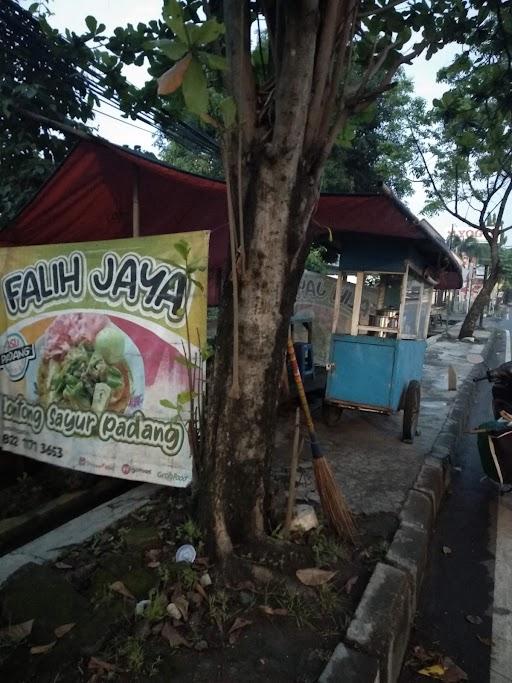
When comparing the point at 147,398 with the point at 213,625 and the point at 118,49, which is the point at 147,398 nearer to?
the point at 213,625

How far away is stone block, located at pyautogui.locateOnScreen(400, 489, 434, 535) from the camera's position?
320 centimetres

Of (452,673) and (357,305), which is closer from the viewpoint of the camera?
(452,673)

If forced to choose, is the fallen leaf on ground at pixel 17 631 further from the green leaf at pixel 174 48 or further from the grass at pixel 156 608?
the green leaf at pixel 174 48

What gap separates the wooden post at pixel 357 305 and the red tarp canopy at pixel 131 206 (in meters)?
0.72

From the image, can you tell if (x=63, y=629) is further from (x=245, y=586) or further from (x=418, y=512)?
(x=418, y=512)

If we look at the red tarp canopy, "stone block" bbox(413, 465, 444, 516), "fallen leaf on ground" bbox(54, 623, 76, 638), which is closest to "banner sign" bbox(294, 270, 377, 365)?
the red tarp canopy

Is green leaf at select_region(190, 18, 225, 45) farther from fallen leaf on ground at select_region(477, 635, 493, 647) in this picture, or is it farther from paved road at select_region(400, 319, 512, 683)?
fallen leaf on ground at select_region(477, 635, 493, 647)

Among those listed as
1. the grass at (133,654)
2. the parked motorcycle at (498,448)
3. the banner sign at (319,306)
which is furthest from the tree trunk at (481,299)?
the grass at (133,654)

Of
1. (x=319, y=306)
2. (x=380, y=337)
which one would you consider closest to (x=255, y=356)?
(x=380, y=337)

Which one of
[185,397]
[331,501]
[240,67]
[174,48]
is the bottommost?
[331,501]

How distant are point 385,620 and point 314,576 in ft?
1.38

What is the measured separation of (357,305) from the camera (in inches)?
198

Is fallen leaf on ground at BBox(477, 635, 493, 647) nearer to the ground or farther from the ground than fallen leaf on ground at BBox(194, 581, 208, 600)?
nearer to the ground

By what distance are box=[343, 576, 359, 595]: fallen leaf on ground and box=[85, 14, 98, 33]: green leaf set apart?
4.74 m
